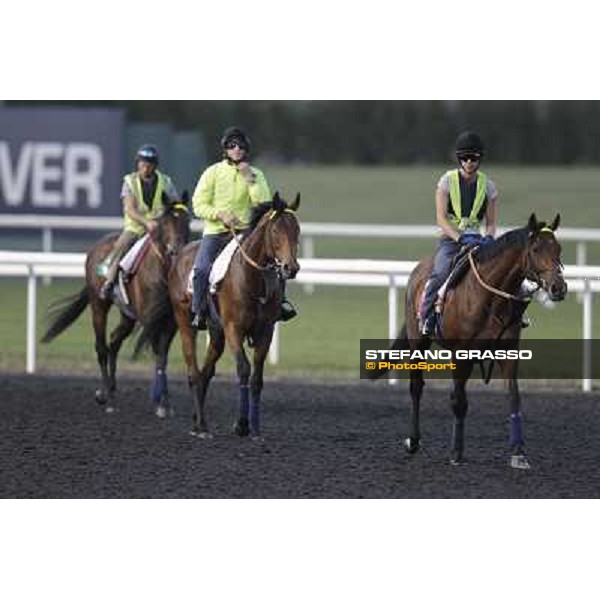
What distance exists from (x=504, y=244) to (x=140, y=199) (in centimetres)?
373

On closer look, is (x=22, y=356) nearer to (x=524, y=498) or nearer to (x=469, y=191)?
(x=469, y=191)

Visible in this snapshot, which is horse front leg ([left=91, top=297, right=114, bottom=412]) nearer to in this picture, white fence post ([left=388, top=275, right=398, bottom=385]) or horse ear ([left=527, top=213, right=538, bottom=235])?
white fence post ([left=388, top=275, right=398, bottom=385])

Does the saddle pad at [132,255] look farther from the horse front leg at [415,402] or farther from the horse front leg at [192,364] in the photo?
the horse front leg at [415,402]

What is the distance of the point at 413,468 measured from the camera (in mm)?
9250

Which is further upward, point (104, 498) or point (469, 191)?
point (469, 191)

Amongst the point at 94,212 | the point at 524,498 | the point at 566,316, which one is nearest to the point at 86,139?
the point at 94,212

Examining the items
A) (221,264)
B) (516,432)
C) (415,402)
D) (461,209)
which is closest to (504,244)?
(461,209)

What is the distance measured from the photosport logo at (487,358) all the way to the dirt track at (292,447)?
40 cm

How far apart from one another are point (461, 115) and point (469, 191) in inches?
829

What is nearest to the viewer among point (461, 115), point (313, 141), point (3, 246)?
point (3, 246)

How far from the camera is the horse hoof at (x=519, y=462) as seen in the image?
30.3 feet

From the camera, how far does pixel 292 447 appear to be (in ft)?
32.9

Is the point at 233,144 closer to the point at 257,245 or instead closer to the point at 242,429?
the point at 257,245

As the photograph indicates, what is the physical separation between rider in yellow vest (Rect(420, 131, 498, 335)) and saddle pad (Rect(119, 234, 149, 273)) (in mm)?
2979
